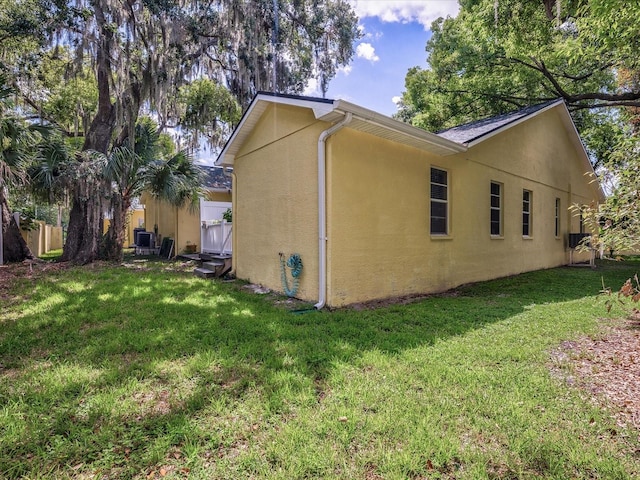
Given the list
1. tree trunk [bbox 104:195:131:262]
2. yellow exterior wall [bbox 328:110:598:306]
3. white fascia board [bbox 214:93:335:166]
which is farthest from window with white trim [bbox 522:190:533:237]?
tree trunk [bbox 104:195:131:262]

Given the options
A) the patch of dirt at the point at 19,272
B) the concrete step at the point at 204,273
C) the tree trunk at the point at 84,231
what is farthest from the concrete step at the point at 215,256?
the patch of dirt at the point at 19,272

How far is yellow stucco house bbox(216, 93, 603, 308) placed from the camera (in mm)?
5586

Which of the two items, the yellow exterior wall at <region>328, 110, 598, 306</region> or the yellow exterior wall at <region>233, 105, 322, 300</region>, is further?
the yellow exterior wall at <region>233, 105, 322, 300</region>

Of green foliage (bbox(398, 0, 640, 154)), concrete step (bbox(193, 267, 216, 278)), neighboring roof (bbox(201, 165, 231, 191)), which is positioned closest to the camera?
green foliage (bbox(398, 0, 640, 154))

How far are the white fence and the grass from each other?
4.93 meters

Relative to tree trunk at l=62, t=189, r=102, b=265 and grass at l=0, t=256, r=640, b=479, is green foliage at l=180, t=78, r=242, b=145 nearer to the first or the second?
tree trunk at l=62, t=189, r=102, b=265

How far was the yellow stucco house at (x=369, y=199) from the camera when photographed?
18.3ft

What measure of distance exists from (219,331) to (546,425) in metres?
3.55

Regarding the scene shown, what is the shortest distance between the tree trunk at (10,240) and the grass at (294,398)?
7.37 metres

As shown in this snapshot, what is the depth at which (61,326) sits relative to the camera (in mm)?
4484

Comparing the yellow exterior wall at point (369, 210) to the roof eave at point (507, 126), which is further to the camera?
the roof eave at point (507, 126)

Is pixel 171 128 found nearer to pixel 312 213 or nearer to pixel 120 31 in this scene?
pixel 120 31

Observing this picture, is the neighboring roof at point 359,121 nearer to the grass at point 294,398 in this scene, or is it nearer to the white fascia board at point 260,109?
the white fascia board at point 260,109

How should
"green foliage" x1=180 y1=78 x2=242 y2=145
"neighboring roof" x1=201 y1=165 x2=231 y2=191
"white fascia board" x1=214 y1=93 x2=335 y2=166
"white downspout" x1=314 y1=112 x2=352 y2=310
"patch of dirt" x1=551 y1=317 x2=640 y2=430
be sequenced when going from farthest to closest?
"green foliage" x1=180 y1=78 x2=242 y2=145, "neighboring roof" x1=201 y1=165 x2=231 y2=191, "white downspout" x1=314 y1=112 x2=352 y2=310, "white fascia board" x1=214 y1=93 x2=335 y2=166, "patch of dirt" x1=551 y1=317 x2=640 y2=430
